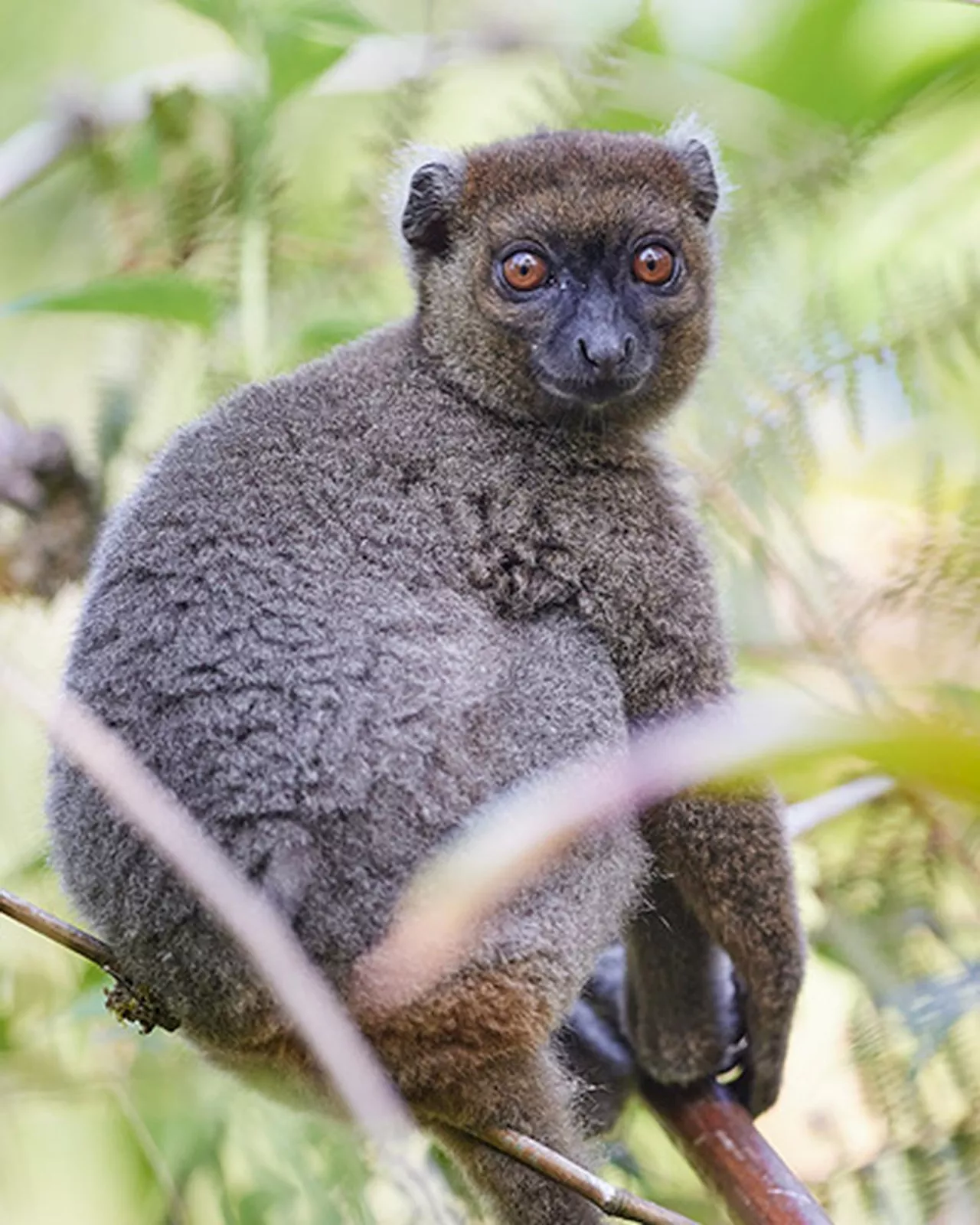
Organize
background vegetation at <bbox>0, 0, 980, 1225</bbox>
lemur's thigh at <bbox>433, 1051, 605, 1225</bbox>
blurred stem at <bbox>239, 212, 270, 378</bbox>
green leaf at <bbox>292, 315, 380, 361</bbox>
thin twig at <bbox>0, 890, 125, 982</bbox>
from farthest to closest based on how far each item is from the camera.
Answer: blurred stem at <bbox>239, 212, 270, 378</bbox>
green leaf at <bbox>292, 315, 380, 361</bbox>
background vegetation at <bbox>0, 0, 980, 1225</bbox>
lemur's thigh at <bbox>433, 1051, 605, 1225</bbox>
thin twig at <bbox>0, 890, 125, 982</bbox>

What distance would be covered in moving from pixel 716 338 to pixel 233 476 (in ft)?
6.24

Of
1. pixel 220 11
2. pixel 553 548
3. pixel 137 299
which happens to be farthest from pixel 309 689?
pixel 220 11

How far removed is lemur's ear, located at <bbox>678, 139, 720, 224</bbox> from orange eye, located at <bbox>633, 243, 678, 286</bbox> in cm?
37

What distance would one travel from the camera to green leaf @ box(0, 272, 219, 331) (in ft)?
16.2

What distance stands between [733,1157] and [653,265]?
8.48ft

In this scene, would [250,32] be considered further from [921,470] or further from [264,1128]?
[264,1128]

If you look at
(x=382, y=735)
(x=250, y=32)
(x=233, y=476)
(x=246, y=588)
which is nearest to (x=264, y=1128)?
(x=382, y=735)

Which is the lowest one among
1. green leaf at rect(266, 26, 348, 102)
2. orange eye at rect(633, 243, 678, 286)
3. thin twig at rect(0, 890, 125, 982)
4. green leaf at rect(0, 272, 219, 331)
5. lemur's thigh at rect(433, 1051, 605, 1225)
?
lemur's thigh at rect(433, 1051, 605, 1225)

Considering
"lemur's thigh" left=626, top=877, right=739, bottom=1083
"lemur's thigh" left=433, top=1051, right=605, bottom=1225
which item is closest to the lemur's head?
"lemur's thigh" left=626, top=877, right=739, bottom=1083

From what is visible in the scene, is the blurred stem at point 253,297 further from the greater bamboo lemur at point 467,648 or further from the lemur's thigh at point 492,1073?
the lemur's thigh at point 492,1073

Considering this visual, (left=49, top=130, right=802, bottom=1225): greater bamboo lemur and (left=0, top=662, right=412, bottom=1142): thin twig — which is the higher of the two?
(left=0, top=662, right=412, bottom=1142): thin twig

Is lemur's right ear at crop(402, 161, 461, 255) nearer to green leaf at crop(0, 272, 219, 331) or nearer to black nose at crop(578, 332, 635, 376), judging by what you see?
green leaf at crop(0, 272, 219, 331)

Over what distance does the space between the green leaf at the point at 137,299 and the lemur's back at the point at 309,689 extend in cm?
75

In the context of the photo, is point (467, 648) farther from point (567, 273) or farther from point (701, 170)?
point (701, 170)
